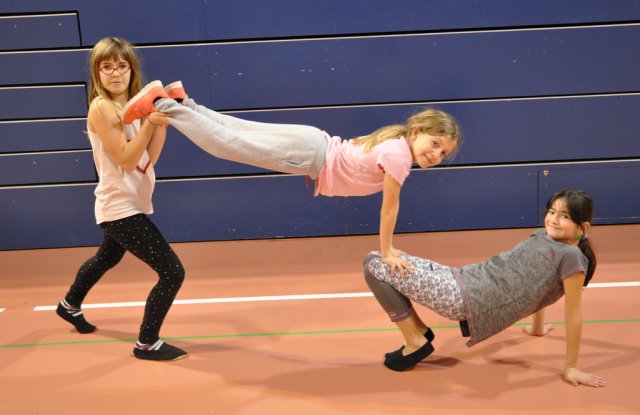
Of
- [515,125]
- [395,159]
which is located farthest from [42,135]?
[515,125]

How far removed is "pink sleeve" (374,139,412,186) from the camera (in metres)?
2.01

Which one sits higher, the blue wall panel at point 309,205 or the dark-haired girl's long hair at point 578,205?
the dark-haired girl's long hair at point 578,205

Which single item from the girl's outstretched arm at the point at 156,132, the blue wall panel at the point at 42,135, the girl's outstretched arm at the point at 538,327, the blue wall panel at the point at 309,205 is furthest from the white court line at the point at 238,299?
the blue wall panel at the point at 42,135

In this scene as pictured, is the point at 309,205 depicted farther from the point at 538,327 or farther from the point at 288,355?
the point at 538,327

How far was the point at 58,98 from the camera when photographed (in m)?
3.67

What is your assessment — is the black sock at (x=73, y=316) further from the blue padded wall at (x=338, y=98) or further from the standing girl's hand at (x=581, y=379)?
the standing girl's hand at (x=581, y=379)

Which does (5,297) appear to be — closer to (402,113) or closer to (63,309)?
(63,309)

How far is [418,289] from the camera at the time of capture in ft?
6.67

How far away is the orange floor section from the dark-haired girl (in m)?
0.14

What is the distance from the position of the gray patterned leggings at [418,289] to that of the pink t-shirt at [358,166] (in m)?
0.27

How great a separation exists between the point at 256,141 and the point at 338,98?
5.42 feet

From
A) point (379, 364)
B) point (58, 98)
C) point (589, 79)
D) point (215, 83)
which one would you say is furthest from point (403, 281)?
point (58, 98)

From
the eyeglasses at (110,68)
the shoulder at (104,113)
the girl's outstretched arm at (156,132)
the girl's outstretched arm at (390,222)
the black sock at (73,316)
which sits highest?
the eyeglasses at (110,68)

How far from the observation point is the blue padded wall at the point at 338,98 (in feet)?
11.8
